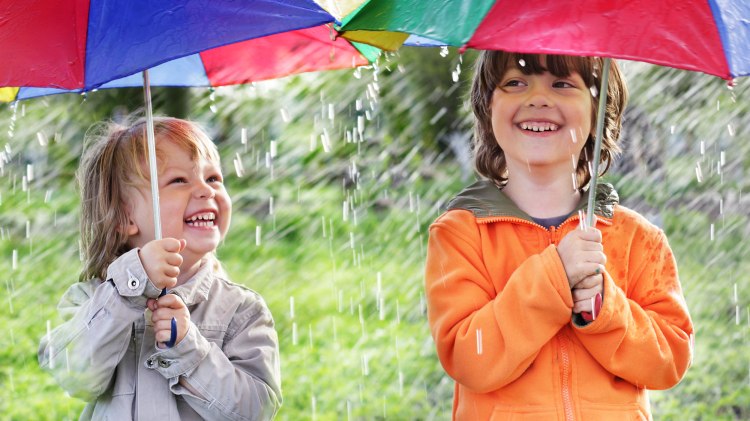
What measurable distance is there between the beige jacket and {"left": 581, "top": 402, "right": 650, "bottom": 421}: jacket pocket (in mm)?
910

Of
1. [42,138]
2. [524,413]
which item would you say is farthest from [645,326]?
[42,138]

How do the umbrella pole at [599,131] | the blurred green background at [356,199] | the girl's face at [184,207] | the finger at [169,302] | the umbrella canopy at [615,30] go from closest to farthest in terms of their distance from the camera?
the umbrella canopy at [615,30], the umbrella pole at [599,131], the finger at [169,302], the girl's face at [184,207], the blurred green background at [356,199]

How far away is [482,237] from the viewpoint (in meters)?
3.12

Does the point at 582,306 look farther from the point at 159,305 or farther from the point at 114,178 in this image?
the point at 114,178

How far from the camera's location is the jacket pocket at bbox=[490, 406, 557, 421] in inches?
116

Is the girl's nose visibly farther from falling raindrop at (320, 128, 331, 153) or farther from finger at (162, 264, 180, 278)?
falling raindrop at (320, 128, 331, 153)

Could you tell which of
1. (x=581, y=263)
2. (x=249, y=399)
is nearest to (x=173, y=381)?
(x=249, y=399)

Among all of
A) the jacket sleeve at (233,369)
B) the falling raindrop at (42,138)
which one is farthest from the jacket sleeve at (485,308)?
the falling raindrop at (42,138)

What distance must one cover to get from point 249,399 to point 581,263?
1.01 meters

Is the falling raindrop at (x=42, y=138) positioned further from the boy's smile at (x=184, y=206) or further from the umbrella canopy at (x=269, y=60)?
the boy's smile at (x=184, y=206)

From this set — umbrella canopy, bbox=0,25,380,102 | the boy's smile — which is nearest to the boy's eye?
umbrella canopy, bbox=0,25,380,102

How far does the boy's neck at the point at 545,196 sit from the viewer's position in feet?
10.4

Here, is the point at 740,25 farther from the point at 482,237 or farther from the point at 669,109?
the point at 669,109

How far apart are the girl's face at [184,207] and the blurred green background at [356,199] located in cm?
278
